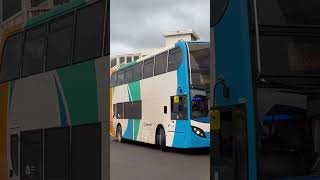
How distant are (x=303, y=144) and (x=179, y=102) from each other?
1141 centimetres

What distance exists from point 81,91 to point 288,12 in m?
2.57

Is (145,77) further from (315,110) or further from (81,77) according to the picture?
(315,110)

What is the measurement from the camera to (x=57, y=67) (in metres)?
6.73

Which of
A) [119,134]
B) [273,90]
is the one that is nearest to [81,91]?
[273,90]

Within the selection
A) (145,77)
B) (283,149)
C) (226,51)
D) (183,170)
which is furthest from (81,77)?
(145,77)

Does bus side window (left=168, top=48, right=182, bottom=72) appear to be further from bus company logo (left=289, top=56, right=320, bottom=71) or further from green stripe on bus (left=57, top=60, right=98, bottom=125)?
bus company logo (left=289, top=56, right=320, bottom=71)

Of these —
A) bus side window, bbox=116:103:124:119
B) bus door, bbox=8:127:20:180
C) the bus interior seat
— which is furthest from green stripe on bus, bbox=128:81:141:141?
the bus interior seat

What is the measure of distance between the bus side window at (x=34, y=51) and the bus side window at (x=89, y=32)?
3.57ft

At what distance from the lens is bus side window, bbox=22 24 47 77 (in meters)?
7.26

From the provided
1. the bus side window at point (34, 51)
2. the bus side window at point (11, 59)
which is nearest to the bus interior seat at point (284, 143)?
the bus side window at point (34, 51)

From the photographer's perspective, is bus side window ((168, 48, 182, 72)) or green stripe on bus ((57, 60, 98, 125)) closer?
green stripe on bus ((57, 60, 98, 125))

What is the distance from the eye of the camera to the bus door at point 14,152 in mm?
7832

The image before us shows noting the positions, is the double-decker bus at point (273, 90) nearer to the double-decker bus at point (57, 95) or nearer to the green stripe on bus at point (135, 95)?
the double-decker bus at point (57, 95)

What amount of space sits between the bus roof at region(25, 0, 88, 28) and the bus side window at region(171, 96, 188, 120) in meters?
8.19
